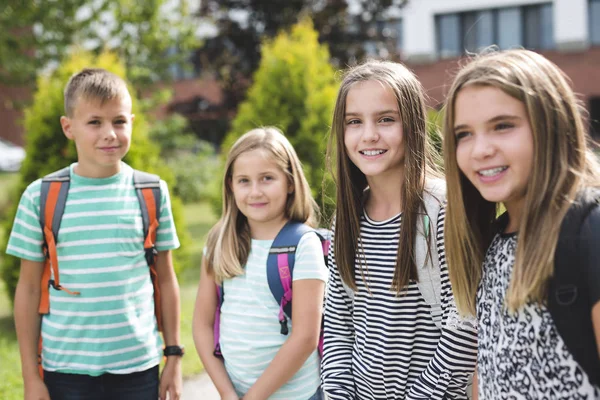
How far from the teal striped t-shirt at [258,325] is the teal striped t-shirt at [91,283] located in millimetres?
455

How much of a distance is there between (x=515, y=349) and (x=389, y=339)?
1.76 feet

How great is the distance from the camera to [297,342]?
8.25 ft

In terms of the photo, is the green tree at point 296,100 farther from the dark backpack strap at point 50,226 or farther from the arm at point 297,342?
the arm at point 297,342

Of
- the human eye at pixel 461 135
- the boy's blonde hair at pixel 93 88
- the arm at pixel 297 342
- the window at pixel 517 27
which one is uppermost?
the window at pixel 517 27

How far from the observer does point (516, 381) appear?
1.66m

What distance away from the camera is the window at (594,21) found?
24000mm

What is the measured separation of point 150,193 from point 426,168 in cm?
132

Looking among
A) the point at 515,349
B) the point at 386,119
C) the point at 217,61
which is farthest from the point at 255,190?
the point at 217,61

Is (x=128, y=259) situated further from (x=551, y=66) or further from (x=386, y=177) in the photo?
(x=551, y=66)

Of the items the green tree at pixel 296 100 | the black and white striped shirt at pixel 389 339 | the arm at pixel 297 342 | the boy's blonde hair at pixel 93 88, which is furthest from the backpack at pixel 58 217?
the green tree at pixel 296 100

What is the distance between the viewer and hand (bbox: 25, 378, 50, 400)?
2.71m

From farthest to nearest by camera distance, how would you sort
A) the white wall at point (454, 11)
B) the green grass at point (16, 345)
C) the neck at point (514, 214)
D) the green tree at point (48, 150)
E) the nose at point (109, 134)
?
the white wall at point (454, 11) < the green tree at point (48, 150) < the green grass at point (16, 345) < the nose at point (109, 134) < the neck at point (514, 214)

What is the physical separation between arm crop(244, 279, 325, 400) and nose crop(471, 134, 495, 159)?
3.51 feet

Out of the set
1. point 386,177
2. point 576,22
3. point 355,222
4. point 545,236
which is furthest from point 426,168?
point 576,22
